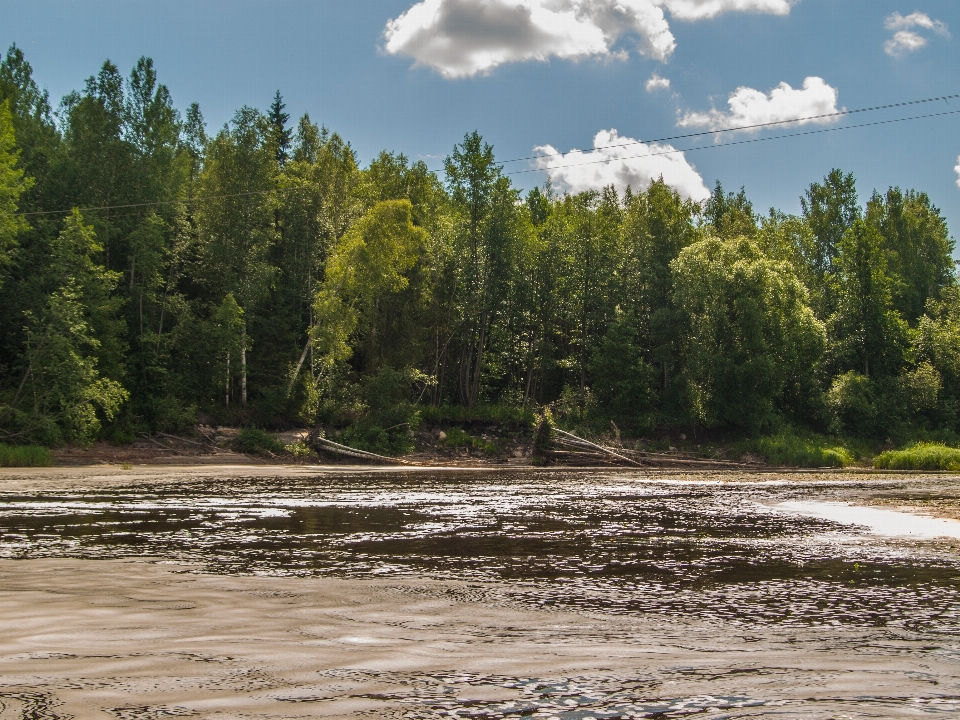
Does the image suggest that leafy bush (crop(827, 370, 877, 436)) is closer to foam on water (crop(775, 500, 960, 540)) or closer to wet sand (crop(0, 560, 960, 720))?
foam on water (crop(775, 500, 960, 540))

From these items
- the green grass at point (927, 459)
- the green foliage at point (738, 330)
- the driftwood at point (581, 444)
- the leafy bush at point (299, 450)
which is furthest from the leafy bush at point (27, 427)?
the green grass at point (927, 459)

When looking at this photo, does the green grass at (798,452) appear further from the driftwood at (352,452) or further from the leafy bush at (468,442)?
the driftwood at (352,452)

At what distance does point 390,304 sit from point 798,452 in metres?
27.3

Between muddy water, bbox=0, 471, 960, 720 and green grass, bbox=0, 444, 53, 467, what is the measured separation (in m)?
14.2

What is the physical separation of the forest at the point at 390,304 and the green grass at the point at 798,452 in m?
2.65

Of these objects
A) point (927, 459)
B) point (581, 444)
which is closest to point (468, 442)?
point (581, 444)

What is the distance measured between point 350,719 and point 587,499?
16.2 meters

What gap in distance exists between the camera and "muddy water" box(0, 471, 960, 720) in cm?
471

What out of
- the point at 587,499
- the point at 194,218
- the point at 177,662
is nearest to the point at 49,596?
the point at 177,662

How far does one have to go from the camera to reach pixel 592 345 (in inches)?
2277

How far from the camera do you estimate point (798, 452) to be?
45250 millimetres

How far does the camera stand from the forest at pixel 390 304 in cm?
4341

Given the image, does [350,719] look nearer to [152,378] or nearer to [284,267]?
[152,378]

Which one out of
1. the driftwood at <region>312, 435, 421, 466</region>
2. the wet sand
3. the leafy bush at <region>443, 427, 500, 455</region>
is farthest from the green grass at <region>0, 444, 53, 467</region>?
the wet sand
